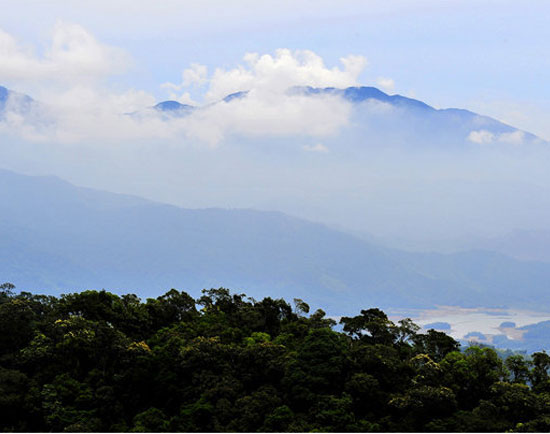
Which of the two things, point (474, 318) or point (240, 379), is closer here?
point (240, 379)

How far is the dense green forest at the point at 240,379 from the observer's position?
17359 millimetres

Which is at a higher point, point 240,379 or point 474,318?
point 474,318

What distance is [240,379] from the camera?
1928 centimetres

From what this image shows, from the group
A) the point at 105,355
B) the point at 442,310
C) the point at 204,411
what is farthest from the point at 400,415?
the point at 442,310

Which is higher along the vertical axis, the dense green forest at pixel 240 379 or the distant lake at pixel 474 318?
the distant lake at pixel 474 318

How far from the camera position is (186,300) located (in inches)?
1003

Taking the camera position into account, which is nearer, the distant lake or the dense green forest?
the dense green forest

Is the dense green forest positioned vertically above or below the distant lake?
below

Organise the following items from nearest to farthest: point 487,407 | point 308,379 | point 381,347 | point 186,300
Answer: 1. point 487,407
2. point 308,379
3. point 381,347
4. point 186,300

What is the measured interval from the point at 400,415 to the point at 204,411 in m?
5.30

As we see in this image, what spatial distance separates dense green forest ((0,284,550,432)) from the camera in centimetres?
1736

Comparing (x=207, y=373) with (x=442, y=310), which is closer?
(x=207, y=373)

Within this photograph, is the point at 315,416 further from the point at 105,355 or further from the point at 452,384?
the point at 105,355

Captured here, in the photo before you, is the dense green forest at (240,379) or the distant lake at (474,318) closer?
the dense green forest at (240,379)
